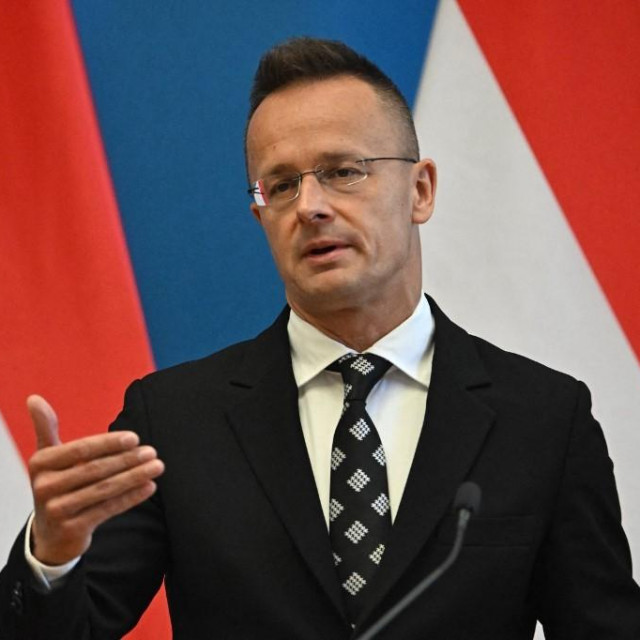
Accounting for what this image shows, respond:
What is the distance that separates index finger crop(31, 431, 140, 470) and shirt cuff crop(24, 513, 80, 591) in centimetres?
18

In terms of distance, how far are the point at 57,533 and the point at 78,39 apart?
1.42m

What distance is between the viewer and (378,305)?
6.85 ft

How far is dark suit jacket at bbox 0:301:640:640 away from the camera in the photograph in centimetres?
181

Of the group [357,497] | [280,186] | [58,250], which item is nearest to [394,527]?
[357,497]

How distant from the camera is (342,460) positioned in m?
1.91

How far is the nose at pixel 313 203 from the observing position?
1.97 meters

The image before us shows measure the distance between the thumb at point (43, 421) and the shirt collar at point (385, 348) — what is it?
0.62 m

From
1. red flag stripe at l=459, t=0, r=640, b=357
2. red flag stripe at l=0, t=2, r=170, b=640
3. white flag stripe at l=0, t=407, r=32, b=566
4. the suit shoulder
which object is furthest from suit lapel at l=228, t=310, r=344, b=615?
red flag stripe at l=459, t=0, r=640, b=357

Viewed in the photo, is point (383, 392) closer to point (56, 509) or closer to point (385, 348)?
point (385, 348)

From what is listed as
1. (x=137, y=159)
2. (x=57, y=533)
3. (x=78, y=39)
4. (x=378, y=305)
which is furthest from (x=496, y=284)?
(x=57, y=533)

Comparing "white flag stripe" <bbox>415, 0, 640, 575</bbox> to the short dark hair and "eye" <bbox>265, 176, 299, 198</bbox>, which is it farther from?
"eye" <bbox>265, 176, 299, 198</bbox>

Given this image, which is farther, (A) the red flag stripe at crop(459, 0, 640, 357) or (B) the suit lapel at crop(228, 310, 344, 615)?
(A) the red flag stripe at crop(459, 0, 640, 357)

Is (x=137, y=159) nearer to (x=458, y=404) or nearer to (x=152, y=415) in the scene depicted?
(x=152, y=415)

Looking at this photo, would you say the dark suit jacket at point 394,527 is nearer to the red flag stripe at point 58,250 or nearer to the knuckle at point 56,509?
the knuckle at point 56,509
